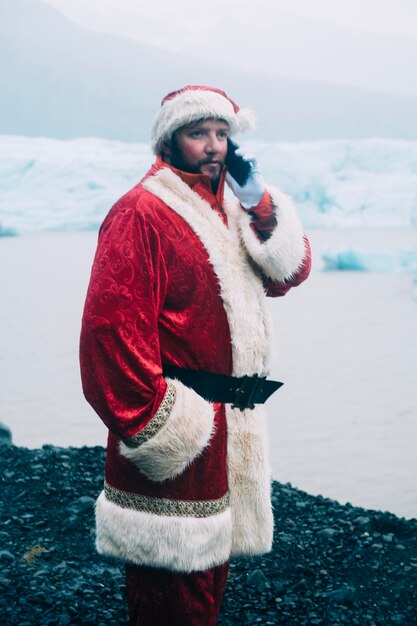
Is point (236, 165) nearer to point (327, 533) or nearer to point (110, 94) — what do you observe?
point (327, 533)

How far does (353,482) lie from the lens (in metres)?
3.65

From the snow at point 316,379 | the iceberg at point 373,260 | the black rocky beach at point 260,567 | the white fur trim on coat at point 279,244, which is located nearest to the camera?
the white fur trim on coat at point 279,244

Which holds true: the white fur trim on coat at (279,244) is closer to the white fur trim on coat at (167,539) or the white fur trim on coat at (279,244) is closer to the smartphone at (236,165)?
the smartphone at (236,165)

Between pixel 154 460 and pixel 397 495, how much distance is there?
2539 millimetres

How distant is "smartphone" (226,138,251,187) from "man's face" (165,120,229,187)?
0.05 m

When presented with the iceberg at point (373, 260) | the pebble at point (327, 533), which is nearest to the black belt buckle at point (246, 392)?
the pebble at point (327, 533)

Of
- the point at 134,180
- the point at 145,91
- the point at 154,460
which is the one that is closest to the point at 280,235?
the point at 154,460

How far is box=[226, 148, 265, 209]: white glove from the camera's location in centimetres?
140

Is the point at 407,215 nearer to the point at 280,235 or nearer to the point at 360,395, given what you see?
the point at 360,395

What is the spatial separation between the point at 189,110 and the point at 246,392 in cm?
50

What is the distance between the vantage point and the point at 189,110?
133 cm

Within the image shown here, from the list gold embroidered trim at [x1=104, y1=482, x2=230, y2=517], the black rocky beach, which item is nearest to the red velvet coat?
gold embroidered trim at [x1=104, y1=482, x2=230, y2=517]

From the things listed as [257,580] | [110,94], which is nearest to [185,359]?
[257,580]

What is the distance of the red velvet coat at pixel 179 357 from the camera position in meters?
1.20
